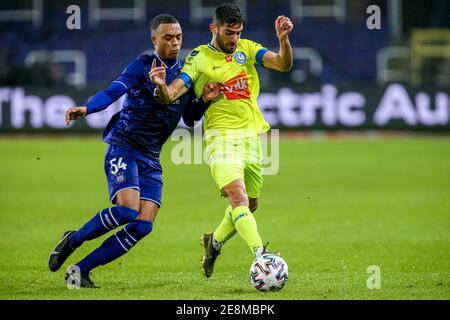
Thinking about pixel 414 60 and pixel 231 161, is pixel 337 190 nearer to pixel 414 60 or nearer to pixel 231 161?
pixel 231 161

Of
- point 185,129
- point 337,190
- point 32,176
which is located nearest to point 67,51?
point 185,129

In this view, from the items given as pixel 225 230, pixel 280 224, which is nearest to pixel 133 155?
pixel 225 230

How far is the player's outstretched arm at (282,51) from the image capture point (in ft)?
27.4

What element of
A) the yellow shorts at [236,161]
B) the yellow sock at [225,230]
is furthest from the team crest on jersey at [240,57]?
the yellow sock at [225,230]

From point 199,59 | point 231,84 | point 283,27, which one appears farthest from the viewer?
point 231,84

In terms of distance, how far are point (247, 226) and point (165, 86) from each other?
1351 millimetres

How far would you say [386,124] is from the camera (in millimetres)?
25719

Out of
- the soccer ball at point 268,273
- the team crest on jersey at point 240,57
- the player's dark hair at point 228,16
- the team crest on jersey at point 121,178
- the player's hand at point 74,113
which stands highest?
the player's dark hair at point 228,16

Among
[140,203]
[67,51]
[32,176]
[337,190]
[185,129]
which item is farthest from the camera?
[67,51]

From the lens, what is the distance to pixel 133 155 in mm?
8242

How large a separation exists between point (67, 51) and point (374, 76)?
9.96m

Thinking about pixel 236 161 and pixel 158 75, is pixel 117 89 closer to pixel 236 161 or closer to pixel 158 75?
pixel 158 75

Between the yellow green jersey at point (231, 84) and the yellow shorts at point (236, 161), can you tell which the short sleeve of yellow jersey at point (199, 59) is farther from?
the yellow shorts at point (236, 161)

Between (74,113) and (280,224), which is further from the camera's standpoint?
(280,224)
